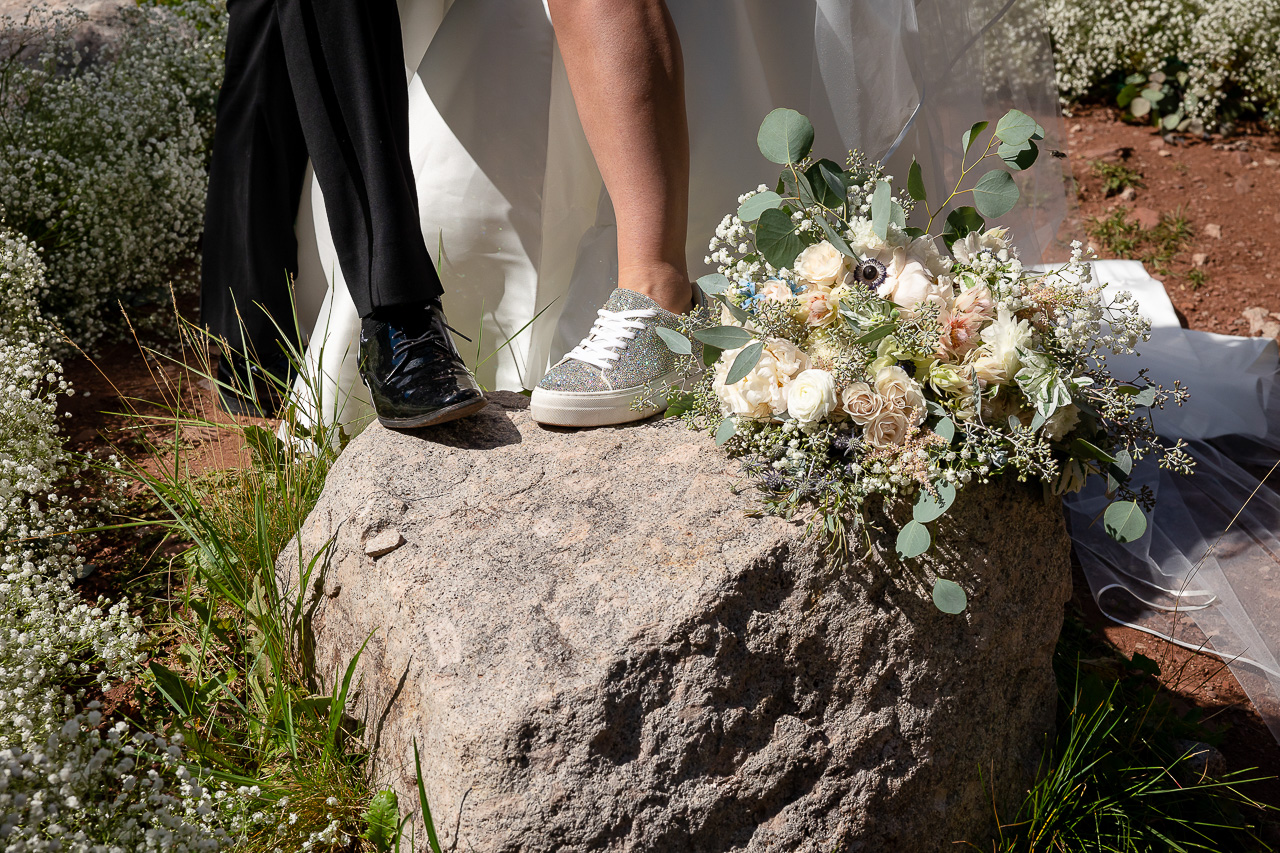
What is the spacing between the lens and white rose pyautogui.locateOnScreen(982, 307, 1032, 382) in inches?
55.2

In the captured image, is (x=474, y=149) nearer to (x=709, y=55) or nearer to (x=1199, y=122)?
(x=709, y=55)

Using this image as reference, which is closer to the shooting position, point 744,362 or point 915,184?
point 744,362

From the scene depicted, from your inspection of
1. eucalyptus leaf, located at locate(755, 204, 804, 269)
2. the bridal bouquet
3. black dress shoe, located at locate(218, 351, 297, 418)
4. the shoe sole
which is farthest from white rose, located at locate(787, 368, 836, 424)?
black dress shoe, located at locate(218, 351, 297, 418)

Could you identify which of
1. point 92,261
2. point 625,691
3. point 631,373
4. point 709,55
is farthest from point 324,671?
point 92,261

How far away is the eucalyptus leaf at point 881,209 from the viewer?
1460 millimetres

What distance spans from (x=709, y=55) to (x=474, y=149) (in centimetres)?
64

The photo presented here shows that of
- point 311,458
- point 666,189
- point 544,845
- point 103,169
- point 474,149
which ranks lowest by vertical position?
point 544,845

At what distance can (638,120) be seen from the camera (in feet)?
5.84

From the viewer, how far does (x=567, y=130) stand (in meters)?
2.26

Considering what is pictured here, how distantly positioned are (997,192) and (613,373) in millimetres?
761

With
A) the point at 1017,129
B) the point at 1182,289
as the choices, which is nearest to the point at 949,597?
the point at 1017,129

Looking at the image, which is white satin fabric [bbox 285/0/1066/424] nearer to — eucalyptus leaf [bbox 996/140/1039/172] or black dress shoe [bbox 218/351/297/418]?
black dress shoe [bbox 218/351/297/418]

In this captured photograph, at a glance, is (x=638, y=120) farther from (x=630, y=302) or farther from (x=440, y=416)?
(x=440, y=416)

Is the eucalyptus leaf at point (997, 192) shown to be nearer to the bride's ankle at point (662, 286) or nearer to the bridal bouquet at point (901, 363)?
the bridal bouquet at point (901, 363)
